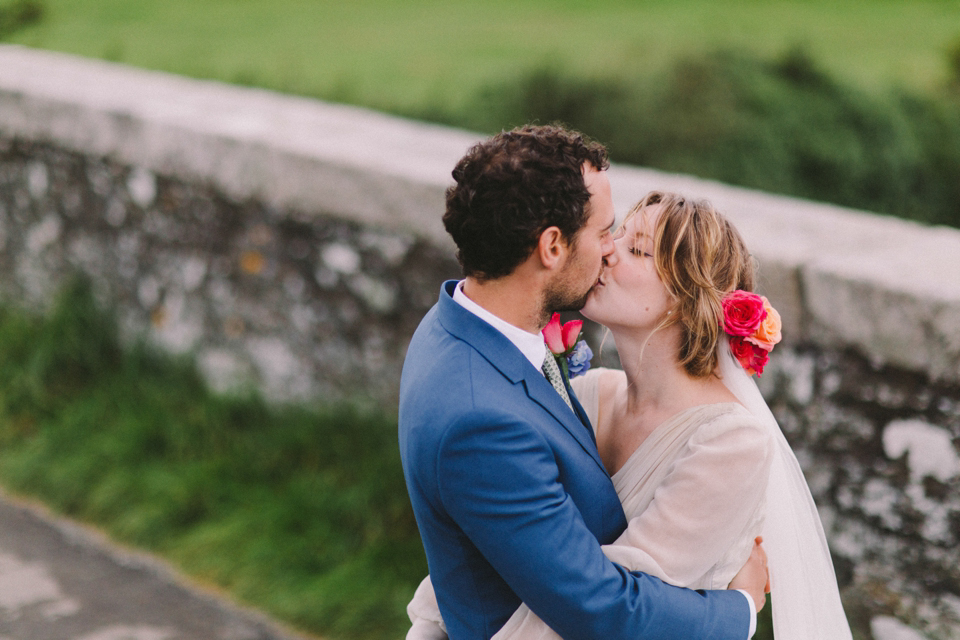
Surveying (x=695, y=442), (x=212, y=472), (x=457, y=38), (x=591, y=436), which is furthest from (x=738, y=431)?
(x=457, y=38)

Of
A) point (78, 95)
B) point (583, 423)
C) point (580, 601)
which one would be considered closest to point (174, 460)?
point (78, 95)

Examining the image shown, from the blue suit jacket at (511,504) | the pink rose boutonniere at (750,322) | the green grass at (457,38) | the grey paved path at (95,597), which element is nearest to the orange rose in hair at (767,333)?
the pink rose boutonniere at (750,322)

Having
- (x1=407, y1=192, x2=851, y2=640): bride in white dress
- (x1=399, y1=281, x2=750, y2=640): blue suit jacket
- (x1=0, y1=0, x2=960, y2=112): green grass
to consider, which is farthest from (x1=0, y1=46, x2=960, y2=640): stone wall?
(x1=0, y1=0, x2=960, y2=112): green grass

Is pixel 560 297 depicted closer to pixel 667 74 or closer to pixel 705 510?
pixel 705 510

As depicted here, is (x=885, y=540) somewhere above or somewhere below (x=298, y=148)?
below

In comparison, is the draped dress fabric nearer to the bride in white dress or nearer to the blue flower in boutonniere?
the bride in white dress

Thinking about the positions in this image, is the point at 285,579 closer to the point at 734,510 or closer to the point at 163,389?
the point at 163,389

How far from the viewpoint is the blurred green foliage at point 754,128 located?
19.6ft

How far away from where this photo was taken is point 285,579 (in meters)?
3.47

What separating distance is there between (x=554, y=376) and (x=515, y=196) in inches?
18.9

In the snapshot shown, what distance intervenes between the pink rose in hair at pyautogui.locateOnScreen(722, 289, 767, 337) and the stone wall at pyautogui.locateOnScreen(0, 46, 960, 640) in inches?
32.3

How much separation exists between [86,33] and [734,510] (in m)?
6.15

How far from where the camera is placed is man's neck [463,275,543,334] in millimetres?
1852

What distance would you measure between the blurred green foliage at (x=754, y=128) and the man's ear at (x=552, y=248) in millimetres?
4298
